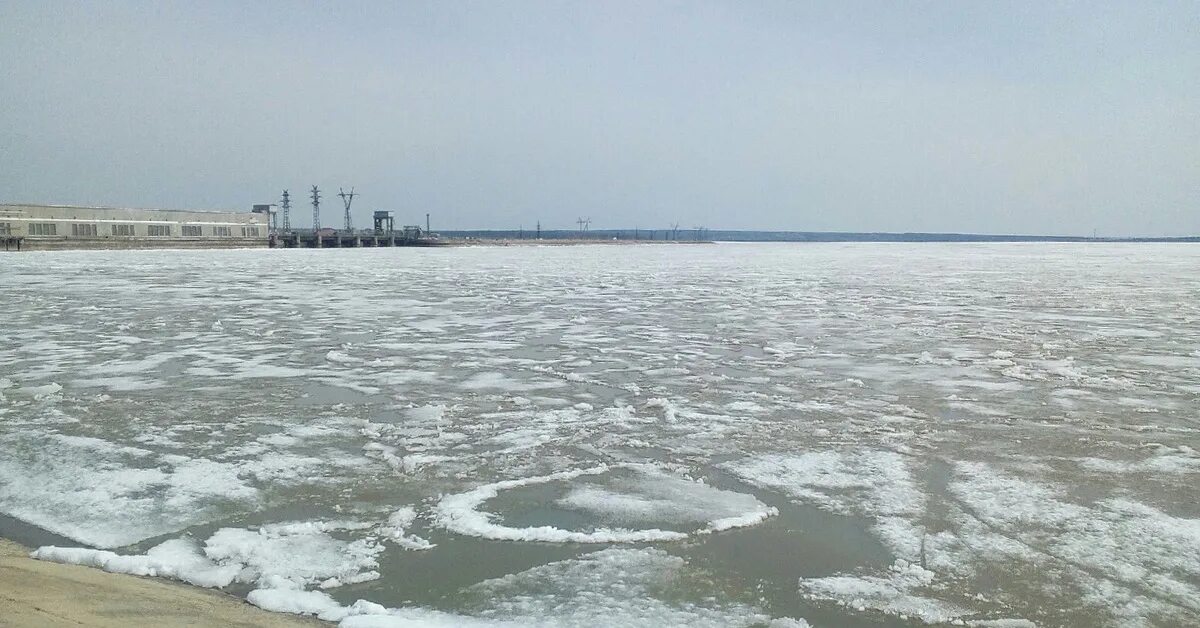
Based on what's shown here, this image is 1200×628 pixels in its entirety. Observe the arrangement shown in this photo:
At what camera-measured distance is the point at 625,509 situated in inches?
173

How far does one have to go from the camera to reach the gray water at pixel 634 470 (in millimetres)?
3402

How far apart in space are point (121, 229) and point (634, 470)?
229ft

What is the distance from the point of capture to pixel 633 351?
1002 cm

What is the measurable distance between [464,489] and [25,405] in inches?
171

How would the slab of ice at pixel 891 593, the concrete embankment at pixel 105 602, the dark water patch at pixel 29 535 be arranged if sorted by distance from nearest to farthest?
the concrete embankment at pixel 105 602
the slab of ice at pixel 891 593
the dark water patch at pixel 29 535

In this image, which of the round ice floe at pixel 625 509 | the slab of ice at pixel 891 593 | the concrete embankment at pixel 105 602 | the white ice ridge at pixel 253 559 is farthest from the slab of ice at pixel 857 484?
the concrete embankment at pixel 105 602

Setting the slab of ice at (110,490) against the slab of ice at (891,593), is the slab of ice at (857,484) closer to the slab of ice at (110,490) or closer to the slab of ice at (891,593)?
the slab of ice at (891,593)

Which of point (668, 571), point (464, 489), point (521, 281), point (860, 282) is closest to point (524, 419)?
point (464, 489)

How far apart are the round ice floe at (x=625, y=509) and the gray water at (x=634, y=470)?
22 mm

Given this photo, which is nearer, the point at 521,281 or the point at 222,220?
the point at 521,281

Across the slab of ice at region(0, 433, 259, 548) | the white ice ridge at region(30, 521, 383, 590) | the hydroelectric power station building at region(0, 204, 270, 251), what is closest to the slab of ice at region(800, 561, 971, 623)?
the white ice ridge at region(30, 521, 383, 590)

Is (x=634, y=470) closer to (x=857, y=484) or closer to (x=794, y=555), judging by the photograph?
(x=857, y=484)

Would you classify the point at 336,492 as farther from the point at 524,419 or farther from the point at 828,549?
the point at 828,549

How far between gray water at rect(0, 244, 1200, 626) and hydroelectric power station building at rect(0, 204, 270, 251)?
5316 cm
